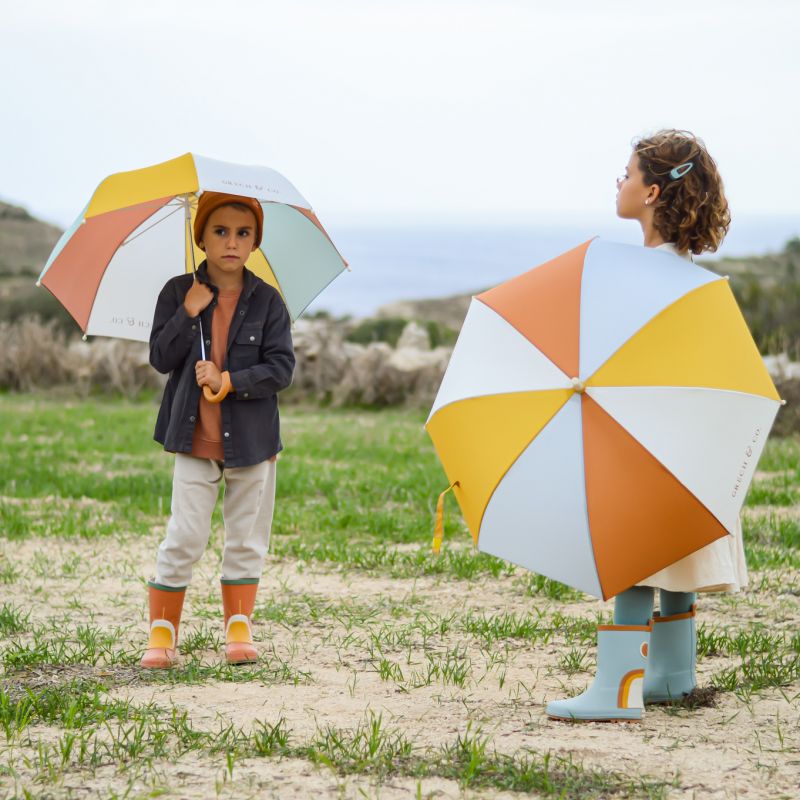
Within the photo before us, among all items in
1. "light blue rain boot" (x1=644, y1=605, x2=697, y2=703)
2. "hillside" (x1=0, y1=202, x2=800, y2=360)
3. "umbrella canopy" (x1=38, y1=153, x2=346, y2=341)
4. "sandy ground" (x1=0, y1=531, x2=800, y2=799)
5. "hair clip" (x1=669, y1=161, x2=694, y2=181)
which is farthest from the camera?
"hillside" (x1=0, y1=202, x2=800, y2=360)

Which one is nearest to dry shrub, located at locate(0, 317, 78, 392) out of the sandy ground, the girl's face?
the sandy ground

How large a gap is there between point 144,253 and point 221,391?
2.69 ft

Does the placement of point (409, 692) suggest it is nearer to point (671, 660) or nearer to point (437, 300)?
point (671, 660)

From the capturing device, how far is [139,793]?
2957 mm

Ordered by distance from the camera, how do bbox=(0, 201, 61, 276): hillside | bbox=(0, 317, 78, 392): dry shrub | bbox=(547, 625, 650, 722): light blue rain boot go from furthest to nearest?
bbox=(0, 201, 61, 276): hillside < bbox=(0, 317, 78, 392): dry shrub < bbox=(547, 625, 650, 722): light blue rain boot

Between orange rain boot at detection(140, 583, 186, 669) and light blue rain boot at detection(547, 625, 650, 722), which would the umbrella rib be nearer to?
orange rain boot at detection(140, 583, 186, 669)

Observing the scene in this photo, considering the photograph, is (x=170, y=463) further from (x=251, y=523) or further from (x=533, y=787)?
(x=533, y=787)

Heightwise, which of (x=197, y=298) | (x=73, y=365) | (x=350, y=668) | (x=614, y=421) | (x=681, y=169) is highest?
(x=681, y=169)

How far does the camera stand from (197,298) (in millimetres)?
4289

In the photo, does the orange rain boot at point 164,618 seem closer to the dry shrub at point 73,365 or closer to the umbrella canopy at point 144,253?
the umbrella canopy at point 144,253

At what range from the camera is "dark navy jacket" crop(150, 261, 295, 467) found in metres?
4.21

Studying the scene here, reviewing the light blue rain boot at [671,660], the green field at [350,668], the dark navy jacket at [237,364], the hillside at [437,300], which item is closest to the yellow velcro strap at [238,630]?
the green field at [350,668]

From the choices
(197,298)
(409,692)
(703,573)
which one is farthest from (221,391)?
(703,573)

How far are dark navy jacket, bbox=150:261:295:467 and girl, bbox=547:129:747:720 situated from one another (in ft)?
4.32
